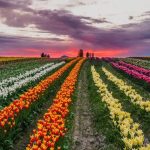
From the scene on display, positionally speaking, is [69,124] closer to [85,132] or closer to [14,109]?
[85,132]

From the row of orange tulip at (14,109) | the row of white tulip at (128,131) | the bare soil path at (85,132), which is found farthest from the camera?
the bare soil path at (85,132)

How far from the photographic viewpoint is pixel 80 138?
44.8 feet

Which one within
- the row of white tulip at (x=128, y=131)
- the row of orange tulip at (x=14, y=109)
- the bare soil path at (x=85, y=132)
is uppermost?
the row of orange tulip at (x=14, y=109)

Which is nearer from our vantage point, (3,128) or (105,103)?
(3,128)

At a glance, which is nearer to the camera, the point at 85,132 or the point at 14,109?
the point at 14,109

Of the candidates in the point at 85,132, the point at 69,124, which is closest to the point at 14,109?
the point at 69,124

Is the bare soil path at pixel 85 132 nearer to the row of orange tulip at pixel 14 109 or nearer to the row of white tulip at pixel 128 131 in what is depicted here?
the row of white tulip at pixel 128 131

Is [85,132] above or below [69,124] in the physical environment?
below

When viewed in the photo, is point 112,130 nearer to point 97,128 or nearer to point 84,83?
point 97,128

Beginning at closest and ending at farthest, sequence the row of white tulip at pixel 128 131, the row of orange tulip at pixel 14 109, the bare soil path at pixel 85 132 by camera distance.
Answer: the row of white tulip at pixel 128 131
the row of orange tulip at pixel 14 109
the bare soil path at pixel 85 132

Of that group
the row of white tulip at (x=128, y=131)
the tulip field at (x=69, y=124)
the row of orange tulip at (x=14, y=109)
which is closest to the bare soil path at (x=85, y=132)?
the tulip field at (x=69, y=124)

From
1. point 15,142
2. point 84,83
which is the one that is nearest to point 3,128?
point 15,142

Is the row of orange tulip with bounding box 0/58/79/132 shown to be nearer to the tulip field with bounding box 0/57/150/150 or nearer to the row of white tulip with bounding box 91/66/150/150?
the tulip field with bounding box 0/57/150/150

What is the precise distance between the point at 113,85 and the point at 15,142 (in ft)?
51.3
